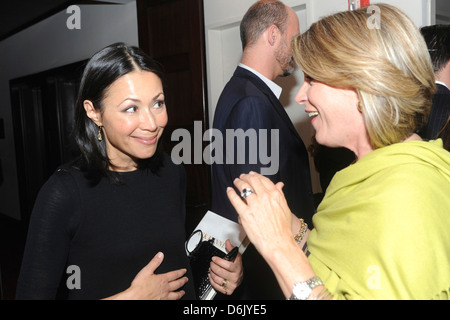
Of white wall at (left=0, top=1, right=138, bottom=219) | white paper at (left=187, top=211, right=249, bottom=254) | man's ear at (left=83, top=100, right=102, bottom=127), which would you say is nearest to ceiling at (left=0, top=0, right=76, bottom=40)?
white wall at (left=0, top=1, right=138, bottom=219)

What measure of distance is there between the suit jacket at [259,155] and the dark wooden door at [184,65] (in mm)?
1380

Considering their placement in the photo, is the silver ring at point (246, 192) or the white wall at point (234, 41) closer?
the silver ring at point (246, 192)

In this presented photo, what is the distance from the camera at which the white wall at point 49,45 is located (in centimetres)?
377

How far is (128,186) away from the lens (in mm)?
1186

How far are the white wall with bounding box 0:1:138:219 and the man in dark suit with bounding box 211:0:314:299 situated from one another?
2.16 metres

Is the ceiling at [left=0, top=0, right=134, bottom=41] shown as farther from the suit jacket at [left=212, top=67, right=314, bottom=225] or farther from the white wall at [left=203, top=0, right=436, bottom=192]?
the suit jacket at [left=212, top=67, right=314, bottom=225]

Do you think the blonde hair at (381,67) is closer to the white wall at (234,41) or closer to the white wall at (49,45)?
the white wall at (234,41)

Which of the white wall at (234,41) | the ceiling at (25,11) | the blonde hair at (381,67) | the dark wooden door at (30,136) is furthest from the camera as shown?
the dark wooden door at (30,136)

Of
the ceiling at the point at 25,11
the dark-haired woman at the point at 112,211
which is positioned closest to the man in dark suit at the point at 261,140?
the dark-haired woman at the point at 112,211

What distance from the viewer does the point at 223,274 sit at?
1.20 meters

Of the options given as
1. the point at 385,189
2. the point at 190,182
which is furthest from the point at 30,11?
the point at 385,189

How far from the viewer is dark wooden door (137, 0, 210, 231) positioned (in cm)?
302

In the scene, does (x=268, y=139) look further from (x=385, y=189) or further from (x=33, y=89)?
(x=33, y=89)

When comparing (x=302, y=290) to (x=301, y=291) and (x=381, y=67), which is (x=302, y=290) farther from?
(x=381, y=67)
